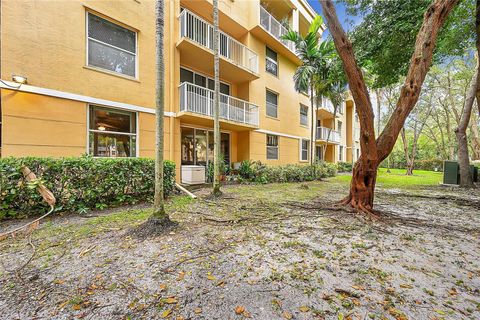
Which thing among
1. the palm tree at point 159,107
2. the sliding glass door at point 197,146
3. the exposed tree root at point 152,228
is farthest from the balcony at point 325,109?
the exposed tree root at point 152,228

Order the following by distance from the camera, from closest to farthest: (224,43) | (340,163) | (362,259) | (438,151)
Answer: (362,259) → (224,43) → (340,163) → (438,151)

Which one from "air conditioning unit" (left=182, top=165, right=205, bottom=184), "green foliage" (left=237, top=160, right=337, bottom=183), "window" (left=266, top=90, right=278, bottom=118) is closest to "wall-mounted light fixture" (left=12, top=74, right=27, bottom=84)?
"air conditioning unit" (left=182, top=165, right=205, bottom=184)

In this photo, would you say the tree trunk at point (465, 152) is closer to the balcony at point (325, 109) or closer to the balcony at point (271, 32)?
the balcony at point (325, 109)

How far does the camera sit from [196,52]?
28.9ft

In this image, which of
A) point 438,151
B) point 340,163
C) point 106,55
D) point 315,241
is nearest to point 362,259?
point 315,241

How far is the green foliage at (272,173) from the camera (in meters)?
10.7

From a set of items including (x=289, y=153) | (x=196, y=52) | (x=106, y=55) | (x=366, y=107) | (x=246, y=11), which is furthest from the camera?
(x=289, y=153)

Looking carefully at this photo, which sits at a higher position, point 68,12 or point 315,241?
point 68,12

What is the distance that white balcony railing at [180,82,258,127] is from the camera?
27.4ft

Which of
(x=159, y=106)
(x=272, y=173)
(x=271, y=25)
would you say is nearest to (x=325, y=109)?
(x=271, y=25)

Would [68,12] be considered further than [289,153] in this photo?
No

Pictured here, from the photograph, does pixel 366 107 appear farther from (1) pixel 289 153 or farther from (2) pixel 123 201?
(1) pixel 289 153

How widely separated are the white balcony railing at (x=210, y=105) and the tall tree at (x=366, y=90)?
5.70m

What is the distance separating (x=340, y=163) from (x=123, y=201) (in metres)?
22.8
